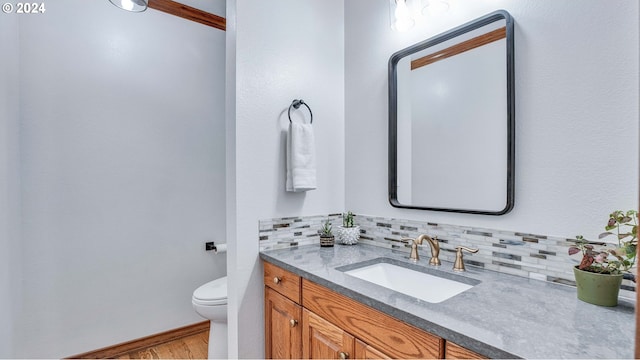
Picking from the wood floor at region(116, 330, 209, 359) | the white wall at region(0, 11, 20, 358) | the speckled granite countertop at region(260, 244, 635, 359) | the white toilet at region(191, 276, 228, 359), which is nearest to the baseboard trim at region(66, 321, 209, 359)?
the wood floor at region(116, 330, 209, 359)

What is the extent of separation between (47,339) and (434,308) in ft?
7.81

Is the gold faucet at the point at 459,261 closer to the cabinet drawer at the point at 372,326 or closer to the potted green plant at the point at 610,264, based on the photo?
the potted green plant at the point at 610,264

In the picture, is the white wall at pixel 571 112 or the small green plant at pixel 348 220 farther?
the small green plant at pixel 348 220

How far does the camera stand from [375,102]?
1.70 metres

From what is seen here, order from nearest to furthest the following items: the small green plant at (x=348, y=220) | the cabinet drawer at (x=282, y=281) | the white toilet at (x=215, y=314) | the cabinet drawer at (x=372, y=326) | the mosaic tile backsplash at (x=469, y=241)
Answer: the cabinet drawer at (x=372, y=326)
the mosaic tile backsplash at (x=469, y=241)
the cabinet drawer at (x=282, y=281)
the small green plant at (x=348, y=220)
the white toilet at (x=215, y=314)

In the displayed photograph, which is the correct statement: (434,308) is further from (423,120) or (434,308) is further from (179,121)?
(179,121)

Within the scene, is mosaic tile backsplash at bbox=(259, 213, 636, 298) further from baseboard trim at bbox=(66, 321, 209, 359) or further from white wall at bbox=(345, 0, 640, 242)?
baseboard trim at bbox=(66, 321, 209, 359)

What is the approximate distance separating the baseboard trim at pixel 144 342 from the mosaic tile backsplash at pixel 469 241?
1388 mm

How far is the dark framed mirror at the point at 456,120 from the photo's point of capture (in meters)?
1.19

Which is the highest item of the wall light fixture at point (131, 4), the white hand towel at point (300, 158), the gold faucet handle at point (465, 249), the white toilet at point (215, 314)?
the wall light fixture at point (131, 4)

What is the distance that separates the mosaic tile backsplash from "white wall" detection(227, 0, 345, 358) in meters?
0.08

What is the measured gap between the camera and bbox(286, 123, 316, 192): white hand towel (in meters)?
1.58

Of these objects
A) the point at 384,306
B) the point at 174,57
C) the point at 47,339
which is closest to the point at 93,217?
the point at 47,339

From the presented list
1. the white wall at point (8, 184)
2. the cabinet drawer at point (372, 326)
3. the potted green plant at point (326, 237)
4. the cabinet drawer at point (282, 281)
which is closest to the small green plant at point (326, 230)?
the potted green plant at point (326, 237)
